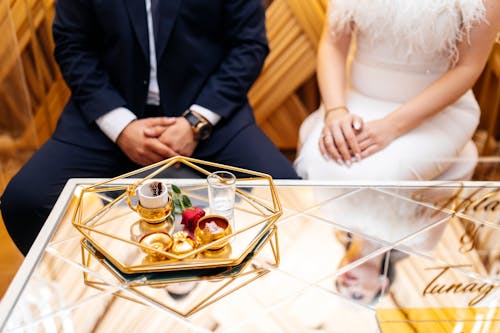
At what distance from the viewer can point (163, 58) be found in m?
1.54

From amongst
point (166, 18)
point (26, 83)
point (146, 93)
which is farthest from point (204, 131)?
point (26, 83)

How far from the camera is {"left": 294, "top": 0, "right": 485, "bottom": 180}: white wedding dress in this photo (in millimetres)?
1449

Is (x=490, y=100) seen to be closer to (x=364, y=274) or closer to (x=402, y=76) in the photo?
(x=402, y=76)

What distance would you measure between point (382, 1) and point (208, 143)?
0.67 meters

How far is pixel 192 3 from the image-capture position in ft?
4.95

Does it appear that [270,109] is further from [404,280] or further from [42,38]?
[404,280]

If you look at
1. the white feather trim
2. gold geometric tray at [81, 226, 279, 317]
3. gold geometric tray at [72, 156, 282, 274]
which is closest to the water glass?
gold geometric tray at [72, 156, 282, 274]

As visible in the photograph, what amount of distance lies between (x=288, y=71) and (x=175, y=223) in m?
1.27

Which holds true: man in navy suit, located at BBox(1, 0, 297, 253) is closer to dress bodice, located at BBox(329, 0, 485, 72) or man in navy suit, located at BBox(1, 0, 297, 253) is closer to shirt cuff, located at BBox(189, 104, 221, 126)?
shirt cuff, located at BBox(189, 104, 221, 126)

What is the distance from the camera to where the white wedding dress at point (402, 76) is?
4.75 feet

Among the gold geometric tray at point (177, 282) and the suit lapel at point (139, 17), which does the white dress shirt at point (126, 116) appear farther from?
the gold geometric tray at point (177, 282)

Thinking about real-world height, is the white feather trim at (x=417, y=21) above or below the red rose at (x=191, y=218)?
above

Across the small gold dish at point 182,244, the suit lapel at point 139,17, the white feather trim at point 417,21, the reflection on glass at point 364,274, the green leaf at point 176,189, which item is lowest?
the reflection on glass at point 364,274

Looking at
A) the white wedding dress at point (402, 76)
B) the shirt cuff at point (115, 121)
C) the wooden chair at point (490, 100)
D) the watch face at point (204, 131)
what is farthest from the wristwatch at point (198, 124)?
the wooden chair at point (490, 100)
